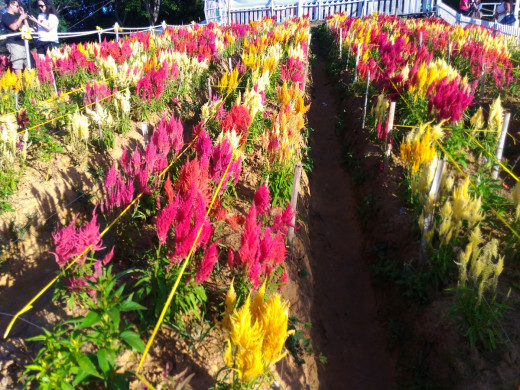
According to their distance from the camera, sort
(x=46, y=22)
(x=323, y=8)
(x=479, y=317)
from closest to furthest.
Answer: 1. (x=479, y=317)
2. (x=46, y=22)
3. (x=323, y=8)

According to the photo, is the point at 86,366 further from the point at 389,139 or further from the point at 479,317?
the point at 389,139

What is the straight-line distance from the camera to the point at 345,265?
4.87 meters

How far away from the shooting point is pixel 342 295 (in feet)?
14.5

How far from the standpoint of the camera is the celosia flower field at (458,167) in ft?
9.86

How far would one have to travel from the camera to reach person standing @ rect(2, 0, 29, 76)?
25.1 feet

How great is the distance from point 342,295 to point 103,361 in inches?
119

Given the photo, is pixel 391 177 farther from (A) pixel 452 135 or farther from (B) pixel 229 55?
(B) pixel 229 55

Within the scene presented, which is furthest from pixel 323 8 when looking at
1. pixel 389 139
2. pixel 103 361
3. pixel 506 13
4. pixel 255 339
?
pixel 103 361

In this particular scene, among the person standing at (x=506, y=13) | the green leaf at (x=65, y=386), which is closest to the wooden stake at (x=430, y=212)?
the green leaf at (x=65, y=386)

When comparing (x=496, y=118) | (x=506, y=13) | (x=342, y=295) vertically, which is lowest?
(x=342, y=295)

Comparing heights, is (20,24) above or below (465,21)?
below

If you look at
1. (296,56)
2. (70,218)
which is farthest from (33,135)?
(296,56)

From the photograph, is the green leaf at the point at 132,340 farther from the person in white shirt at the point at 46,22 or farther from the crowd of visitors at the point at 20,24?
the person in white shirt at the point at 46,22

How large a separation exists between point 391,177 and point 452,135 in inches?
37.0
